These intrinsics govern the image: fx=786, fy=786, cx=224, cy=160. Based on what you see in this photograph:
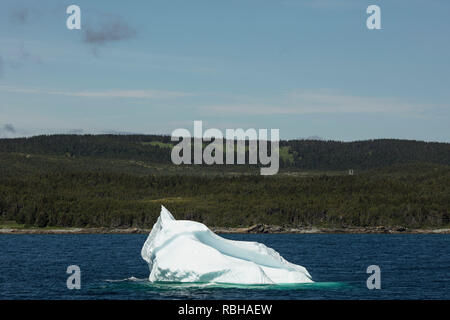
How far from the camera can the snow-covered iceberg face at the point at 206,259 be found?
230ft

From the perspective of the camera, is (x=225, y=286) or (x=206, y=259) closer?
(x=206, y=259)

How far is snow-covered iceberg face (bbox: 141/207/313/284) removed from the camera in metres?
70.2

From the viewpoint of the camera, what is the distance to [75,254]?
134 m

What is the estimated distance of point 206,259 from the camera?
7019 centimetres

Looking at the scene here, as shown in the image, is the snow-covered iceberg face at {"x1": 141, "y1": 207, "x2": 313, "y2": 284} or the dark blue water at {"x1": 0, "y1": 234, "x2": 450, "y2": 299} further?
the snow-covered iceberg face at {"x1": 141, "y1": 207, "x2": 313, "y2": 284}

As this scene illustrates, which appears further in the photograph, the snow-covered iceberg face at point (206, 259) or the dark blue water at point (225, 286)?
the snow-covered iceberg face at point (206, 259)

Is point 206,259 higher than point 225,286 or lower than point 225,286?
higher

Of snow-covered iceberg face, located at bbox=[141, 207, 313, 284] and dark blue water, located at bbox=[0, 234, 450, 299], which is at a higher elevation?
snow-covered iceberg face, located at bbox=[141, 207, 313, 284]
